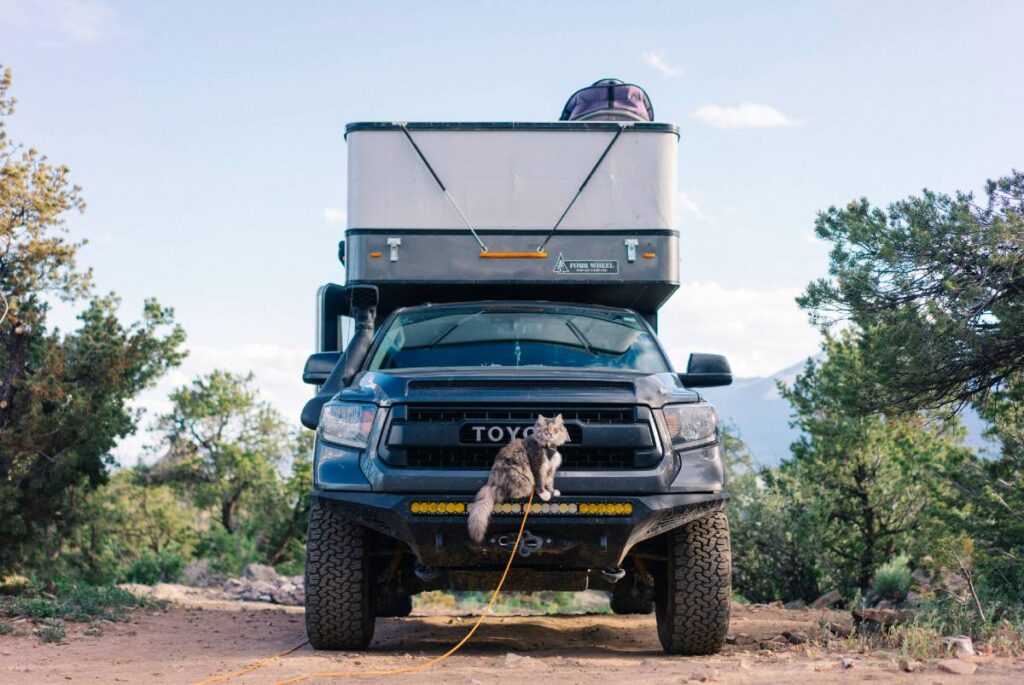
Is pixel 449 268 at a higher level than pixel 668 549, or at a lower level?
higher

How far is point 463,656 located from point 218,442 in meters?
28.5

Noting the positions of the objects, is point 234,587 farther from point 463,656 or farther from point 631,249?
point 463,656

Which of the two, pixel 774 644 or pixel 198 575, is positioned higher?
pixel 774 644

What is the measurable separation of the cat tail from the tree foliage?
6.74 meters

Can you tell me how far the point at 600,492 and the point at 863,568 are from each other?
10.7 meters

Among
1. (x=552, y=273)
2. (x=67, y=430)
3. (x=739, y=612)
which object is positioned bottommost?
(x=739, y=612)

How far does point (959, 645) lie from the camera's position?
6520mm

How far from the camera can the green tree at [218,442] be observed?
107 feet

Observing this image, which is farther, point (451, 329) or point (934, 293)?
point (934, 293)

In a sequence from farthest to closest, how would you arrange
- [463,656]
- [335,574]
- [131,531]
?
[131,531], [463,656], [335,574]

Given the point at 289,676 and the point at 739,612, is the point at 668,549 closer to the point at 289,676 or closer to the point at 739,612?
the point at 289,676

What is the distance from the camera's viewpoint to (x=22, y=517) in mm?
14250

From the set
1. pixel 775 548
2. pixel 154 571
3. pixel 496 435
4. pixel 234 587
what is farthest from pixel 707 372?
pixel 154 571

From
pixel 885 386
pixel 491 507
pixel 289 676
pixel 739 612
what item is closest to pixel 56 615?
pixel 289 676
